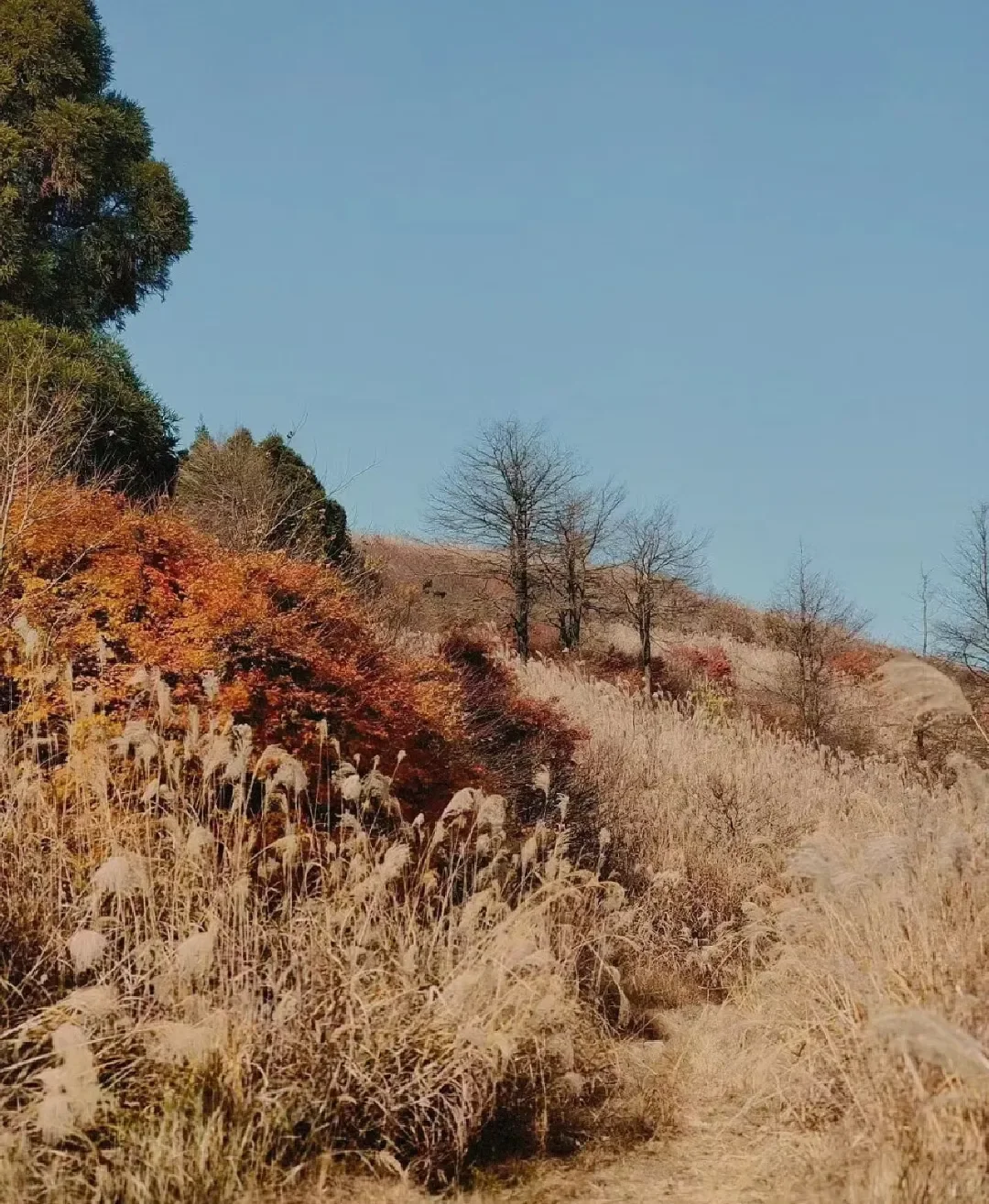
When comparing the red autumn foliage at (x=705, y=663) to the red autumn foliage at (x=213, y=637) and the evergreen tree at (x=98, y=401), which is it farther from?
the red autumn foliage at (x=213, y=637)

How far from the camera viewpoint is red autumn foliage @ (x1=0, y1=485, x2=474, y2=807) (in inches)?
227

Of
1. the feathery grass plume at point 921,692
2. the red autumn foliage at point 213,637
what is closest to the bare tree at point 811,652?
the feathery grass plume at point 921,692

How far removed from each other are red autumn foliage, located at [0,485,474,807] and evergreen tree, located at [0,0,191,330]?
10.5 meters

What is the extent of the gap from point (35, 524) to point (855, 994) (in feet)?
17.7

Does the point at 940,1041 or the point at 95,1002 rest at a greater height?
the point at 940,1041

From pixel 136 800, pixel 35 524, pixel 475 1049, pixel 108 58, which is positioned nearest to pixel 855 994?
pixel 475 1049

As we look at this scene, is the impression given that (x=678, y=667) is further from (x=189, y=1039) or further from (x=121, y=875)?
(x=189, y=1039)

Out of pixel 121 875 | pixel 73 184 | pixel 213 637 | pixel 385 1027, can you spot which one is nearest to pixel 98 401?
pixel 73 184

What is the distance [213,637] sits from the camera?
591 centimetres

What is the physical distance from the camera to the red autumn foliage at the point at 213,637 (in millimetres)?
5754

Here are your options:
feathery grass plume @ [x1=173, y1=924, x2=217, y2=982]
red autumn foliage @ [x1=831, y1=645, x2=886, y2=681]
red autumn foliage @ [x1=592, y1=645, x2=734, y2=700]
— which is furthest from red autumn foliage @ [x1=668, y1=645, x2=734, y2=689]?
feathery grass plume @ [x1=173, y1=924, x2=217, y2=982]

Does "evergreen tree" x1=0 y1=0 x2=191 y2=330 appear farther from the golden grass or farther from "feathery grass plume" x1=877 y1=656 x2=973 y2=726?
"feathery grass plume" x1=877 y1=656 x2=973 y2=726

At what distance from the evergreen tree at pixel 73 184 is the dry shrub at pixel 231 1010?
1315cm

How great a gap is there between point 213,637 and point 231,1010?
2809 millimetres
